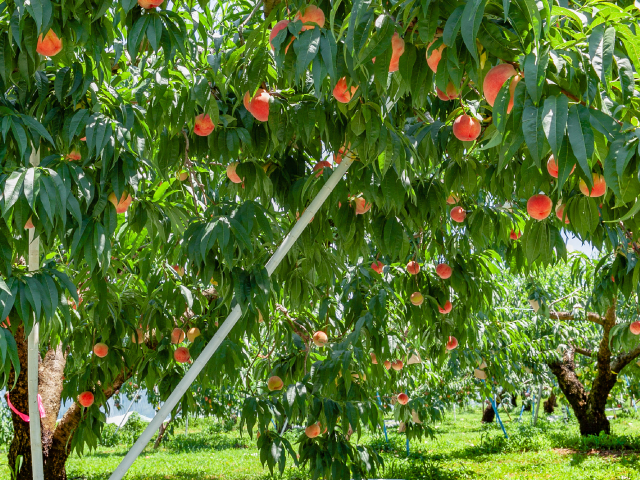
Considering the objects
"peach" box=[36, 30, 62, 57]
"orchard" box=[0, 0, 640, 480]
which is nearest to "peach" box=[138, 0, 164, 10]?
"orchard" box=[0, 0, 640, 480]

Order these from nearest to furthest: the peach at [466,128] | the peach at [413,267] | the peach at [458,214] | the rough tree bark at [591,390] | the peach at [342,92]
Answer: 1. the peach at [342,92]
2. the peach at [466,128]
3. the peach at [458,214]
4. the peach at [413,267]
5. the rough tree bark at [591,390]

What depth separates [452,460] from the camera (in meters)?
9.12

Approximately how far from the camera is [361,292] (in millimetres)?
2898

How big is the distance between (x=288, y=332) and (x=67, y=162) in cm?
174

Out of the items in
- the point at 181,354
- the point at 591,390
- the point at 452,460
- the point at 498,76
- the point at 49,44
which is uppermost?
the point at 49,44

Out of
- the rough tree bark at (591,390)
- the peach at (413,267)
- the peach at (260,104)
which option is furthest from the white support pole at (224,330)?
the rough tree bark at (591,390)

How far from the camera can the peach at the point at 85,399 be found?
282 cm

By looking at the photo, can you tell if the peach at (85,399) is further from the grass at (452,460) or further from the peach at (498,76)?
the grass at (452,460)

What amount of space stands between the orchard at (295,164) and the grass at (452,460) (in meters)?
3.33

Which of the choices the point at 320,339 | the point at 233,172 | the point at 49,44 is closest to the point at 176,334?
the point at 320,339

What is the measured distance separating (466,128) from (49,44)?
111 centimetres

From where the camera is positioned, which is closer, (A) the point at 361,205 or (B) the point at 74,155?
(B) the point at 74,155

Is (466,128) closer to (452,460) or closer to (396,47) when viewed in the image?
(396,47)

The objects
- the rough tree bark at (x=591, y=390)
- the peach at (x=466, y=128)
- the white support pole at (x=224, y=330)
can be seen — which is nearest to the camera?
the peach at (x=466, y=128)
